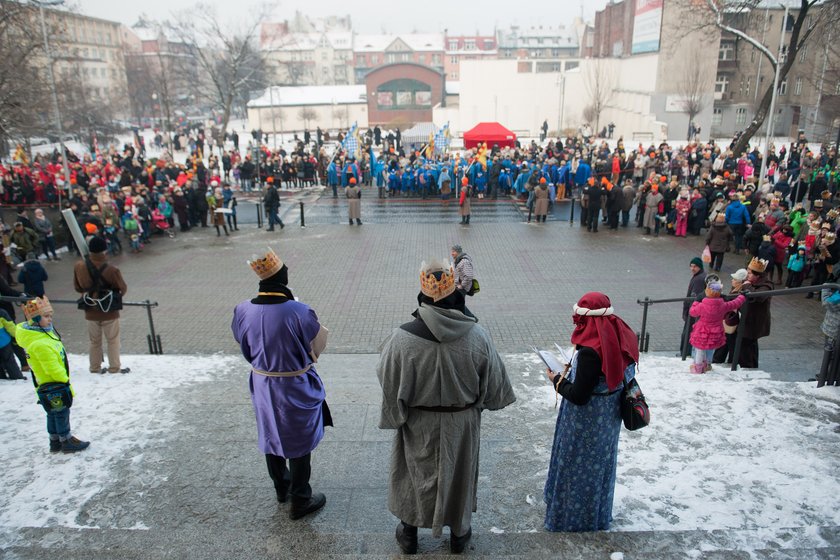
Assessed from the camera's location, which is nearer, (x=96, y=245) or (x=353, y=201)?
(x=96, y=245)

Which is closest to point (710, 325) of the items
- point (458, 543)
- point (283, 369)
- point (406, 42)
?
point (458, 543)

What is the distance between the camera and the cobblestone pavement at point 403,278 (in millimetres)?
10273

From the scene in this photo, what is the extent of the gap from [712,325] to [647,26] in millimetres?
48742

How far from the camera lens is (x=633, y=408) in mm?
3666

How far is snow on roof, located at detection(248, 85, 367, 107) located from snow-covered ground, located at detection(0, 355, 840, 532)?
55.9 meters

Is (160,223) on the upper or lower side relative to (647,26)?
lower

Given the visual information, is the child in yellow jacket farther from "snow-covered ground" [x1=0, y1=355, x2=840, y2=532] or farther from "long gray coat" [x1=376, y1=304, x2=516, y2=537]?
"long gray coat" [x1=376, y1=304, x2=516, y2=537]

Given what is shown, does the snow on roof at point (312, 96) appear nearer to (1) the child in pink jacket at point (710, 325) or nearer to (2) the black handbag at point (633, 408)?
(1) the child in pink jacket at point (710, 325)

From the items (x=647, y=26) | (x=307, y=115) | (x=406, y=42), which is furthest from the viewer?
(x=406, y=42)

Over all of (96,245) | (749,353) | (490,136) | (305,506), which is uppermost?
(490,136)

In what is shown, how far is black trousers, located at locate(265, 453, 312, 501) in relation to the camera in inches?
168

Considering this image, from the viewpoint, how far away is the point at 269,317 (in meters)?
4.03

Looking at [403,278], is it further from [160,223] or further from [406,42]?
[406,42]

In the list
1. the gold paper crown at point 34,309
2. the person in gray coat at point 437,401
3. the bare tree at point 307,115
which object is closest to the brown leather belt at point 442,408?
the person in gray coat at point 437,401
